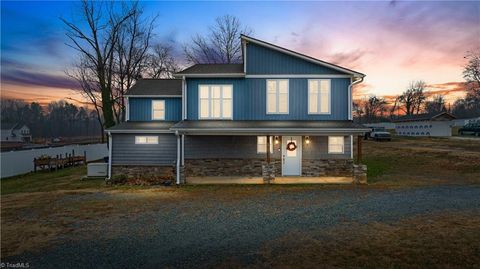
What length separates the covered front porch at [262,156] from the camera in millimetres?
14227

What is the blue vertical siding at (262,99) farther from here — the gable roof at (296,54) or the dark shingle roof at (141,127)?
the dark shingle roof at (141,127)

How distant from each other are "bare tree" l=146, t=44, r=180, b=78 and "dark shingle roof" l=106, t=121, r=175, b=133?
18455 millimetres

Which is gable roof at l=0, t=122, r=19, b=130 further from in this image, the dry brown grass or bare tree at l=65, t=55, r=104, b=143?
the dry brown grass

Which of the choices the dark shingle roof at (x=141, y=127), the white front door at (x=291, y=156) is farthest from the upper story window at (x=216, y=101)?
the white front door at (x=291, y=156)

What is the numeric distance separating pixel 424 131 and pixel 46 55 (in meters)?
46.6

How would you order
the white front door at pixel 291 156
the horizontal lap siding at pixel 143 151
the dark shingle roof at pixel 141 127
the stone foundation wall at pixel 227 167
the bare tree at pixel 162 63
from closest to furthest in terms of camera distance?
1. the white front door at pixel 291 156
2. the dark shingle roof at pixel 141 127
3. the stone foundation wall at pixel 227 167
4. the horizontal lap siding at pixel 143 151
5. the bare tree at pixel 162 63

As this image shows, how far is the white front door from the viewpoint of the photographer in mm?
14852

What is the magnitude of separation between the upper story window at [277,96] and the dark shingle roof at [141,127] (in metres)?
6.00

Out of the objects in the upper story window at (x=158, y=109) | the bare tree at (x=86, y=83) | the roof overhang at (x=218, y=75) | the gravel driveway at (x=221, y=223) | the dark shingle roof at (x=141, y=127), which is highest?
the bare tree at (x=86, y=83)

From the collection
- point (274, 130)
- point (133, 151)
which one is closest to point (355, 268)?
point (274, 130)

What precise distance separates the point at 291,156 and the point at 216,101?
17.3 feet

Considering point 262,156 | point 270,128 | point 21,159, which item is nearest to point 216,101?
point 270,128

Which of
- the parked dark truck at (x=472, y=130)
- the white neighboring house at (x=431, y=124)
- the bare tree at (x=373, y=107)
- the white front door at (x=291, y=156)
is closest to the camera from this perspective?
the white front door at (x=291, y=156)

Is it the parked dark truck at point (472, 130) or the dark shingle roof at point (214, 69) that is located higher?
the dark shingle roof at point (214, 69)
